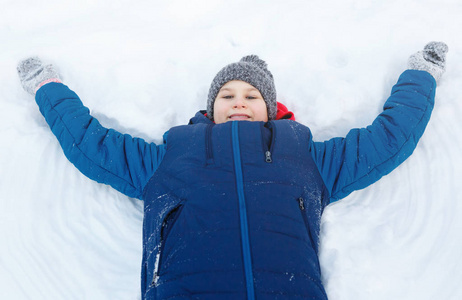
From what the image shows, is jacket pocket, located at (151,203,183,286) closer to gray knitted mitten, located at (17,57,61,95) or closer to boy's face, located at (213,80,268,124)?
boy's face, located at (213,80,268,124)

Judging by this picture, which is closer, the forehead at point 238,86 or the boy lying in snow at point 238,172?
the boy lying in snow at point 238,172

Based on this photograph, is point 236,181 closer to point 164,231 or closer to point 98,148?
point 164,231

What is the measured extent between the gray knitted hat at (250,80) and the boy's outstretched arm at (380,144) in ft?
1.39

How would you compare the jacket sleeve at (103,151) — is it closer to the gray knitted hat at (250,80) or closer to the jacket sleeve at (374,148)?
the gray knitted hat at (250,80)

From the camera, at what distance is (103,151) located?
1969mm

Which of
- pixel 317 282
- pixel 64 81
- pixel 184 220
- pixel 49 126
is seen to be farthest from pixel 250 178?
pixel 64 81

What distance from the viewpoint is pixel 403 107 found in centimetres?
207

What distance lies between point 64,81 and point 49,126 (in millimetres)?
350

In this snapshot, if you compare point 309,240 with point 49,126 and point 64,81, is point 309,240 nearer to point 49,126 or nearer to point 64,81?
point 49,126

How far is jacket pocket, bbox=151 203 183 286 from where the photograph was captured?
5.46 feet

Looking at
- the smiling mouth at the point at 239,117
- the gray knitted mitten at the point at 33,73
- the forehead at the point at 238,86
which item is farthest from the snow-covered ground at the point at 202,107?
the smiling mouth at the point at 239,117

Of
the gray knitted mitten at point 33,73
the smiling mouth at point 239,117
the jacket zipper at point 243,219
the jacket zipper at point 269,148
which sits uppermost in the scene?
the gray knitted mitten at point 33,73

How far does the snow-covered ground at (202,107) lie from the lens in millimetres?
1943

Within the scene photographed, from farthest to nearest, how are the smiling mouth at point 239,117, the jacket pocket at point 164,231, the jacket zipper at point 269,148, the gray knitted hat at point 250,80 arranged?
1. the gray knitted hat at point 250,80
2. the smiling mouth at point 239,117
3. the jacket zipper at point 269,148
4. the jacket pocket at point 164,231
